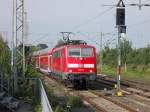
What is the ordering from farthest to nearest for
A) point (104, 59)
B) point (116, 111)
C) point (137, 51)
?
1. point (104, 59)
2. point (137, 51)
3. point (116, 111)

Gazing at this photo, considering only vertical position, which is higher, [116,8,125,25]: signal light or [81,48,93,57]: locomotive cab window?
[116,8,125,25]: signal light

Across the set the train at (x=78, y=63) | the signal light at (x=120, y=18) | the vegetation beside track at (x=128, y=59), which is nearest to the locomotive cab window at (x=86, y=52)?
the train at (x=78, y=63)

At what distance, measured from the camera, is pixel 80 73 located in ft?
98.0

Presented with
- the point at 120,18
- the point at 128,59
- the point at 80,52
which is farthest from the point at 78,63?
the point at 128,59

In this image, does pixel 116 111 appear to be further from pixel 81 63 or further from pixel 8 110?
pixel 81 63

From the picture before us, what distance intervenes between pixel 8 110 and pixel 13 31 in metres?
8.05

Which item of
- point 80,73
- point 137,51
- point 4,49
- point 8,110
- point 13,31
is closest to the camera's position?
point 8,110

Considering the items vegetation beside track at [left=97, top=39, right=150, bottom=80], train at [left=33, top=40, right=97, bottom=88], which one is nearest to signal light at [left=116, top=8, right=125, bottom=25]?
train at [left=33, top=40, right=97, bottom=88]

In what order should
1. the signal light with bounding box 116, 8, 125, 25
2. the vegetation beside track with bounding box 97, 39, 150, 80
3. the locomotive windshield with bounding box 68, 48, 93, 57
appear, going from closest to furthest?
the signal light with bounding box 116, 8, 125, 25 < the locomotive windshield with bounding box 68, 48, 93, 57 < the vegetation beside track with bounding box 97, 39, 150, 80

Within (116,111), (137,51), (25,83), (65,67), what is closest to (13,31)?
(25,83)

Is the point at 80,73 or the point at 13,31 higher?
the point at 13,31

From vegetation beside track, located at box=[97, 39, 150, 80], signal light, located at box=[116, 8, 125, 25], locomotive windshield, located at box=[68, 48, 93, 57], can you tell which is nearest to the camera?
signal light, located at box=[116, 8, 125, 25]

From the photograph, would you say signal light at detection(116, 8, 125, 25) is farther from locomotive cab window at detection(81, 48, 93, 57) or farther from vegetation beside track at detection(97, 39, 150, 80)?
vegetation beside track at detection(97, 39, 150, 80)

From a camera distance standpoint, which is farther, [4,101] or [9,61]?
[9,61]
